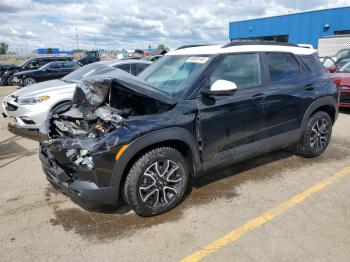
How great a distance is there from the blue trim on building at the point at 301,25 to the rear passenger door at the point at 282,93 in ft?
103

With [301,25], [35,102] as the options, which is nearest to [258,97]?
[35,102]

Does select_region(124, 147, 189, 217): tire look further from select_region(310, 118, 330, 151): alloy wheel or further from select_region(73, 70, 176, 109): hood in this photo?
select_region(310, 118, 330, 151): alloy wheel

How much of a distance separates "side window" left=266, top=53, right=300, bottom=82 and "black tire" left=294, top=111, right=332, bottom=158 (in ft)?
2.68

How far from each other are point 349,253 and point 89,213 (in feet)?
8.58

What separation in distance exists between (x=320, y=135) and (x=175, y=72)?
105 inches

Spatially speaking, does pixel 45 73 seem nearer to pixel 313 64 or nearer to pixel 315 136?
pixel 313 64

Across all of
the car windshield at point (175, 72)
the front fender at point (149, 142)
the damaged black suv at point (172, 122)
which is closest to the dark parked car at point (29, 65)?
the car windshield at point (175, 72)

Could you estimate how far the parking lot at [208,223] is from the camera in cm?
293

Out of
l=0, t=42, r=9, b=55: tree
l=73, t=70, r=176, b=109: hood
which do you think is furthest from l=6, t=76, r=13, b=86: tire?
l=0, t=42, r=9, b=55: tree

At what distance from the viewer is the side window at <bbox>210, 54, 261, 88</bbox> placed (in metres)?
3.90

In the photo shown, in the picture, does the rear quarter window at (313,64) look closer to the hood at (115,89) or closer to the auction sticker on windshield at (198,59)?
the auction sticker on windshield at (198,59)

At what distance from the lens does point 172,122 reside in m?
3.41

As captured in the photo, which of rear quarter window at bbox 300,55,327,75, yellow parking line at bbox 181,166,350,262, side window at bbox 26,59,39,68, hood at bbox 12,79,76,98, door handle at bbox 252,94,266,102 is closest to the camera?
yellow parking line at bbox 181,166,350,262

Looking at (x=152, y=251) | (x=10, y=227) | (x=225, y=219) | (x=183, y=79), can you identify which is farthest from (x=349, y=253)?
(x=10, y=227)
